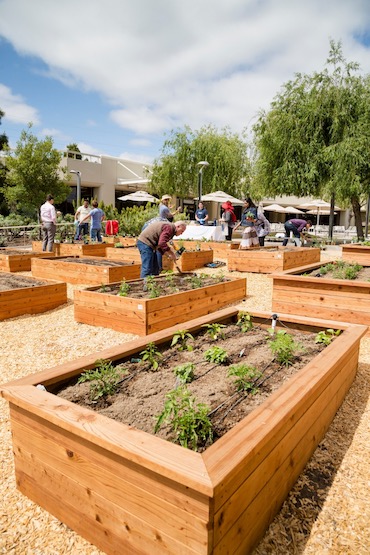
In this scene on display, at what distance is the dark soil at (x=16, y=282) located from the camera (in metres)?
7.20

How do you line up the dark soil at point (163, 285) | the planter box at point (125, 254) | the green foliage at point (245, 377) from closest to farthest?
the green foliage at point (245, 377) → the dark soil at point (163, 285) → the planter box at point (125, 254)

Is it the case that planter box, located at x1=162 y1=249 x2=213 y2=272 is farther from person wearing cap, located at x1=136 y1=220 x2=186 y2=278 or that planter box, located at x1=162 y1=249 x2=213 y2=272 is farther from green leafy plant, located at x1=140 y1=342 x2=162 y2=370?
green leafy plant, located at x1=140 y1=342 x2=162 y2=370

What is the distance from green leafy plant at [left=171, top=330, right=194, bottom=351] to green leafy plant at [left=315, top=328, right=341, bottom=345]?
1.24m

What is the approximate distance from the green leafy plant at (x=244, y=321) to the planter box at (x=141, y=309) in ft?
4.19

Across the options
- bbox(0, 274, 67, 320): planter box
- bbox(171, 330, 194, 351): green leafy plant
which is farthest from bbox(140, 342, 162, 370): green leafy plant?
bbox(0, 274, 67, 320): planter box

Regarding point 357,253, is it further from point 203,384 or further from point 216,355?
point 203,384

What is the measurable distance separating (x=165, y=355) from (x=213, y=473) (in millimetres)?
1995

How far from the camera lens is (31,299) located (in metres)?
6.66

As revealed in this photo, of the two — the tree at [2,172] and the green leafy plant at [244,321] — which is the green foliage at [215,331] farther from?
the tree at [2,172]

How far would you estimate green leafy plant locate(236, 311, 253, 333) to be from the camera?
435 centimetres

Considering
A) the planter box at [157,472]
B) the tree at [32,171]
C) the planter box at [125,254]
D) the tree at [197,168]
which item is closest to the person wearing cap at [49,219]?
the planter box at [125,254]

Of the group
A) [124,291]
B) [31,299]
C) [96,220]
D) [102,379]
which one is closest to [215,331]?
[102,379]

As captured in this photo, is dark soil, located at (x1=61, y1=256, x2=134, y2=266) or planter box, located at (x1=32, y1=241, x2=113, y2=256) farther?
planter box, located at (x1=32, y1=241, x2=113, y2=256)

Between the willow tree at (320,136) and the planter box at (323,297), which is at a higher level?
the willow tree at (320,136)
